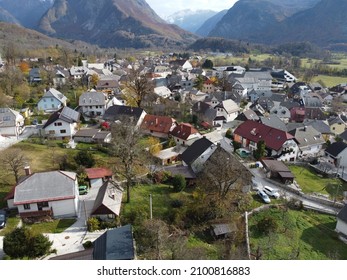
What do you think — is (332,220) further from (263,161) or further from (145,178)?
(145,178)

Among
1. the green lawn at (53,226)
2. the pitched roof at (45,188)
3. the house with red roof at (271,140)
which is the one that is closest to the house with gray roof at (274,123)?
the house with red roof at (271,140)

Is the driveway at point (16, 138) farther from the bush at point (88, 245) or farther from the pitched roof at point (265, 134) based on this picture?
the pitched roof at point (265, 134)

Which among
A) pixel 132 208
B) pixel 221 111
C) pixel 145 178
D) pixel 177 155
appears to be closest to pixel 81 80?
pixel 221 111

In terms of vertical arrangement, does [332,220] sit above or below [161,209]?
below

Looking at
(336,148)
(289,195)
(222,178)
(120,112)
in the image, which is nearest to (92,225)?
(222,178)

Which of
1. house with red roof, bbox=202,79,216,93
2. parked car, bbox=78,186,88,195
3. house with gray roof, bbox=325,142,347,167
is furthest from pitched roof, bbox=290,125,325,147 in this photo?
house with red roof, bbox=202,79,216,93

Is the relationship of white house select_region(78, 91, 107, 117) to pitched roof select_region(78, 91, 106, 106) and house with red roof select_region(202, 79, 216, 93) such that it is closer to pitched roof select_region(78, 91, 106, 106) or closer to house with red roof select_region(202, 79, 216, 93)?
pitched roof select_region(78, 91, 106, 106)

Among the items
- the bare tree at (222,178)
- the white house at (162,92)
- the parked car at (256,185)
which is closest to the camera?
the bare tree at (222,178)
